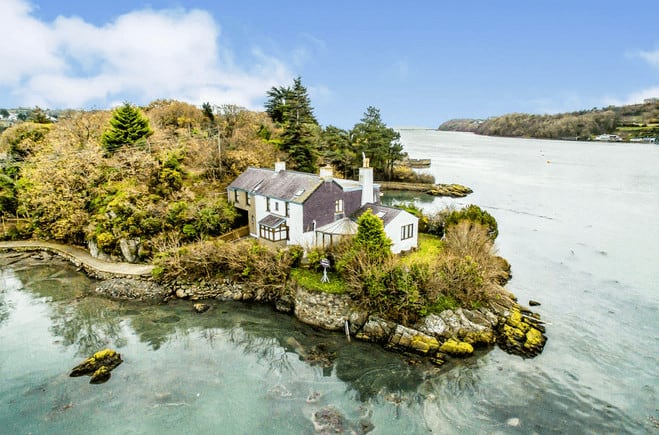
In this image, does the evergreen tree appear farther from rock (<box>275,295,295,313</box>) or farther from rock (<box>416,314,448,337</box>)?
rock (<box>275,295,295,313</box>)

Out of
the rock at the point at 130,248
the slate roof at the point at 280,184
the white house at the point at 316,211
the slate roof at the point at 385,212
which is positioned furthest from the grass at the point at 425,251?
the rock at the point at 130,248

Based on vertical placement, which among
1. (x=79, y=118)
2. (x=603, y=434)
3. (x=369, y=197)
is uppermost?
(x=79, y=118)

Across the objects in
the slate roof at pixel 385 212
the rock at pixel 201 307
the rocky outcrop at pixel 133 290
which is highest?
the slate roof at pixel 385 212

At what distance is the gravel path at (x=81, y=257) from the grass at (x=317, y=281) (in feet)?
39.6

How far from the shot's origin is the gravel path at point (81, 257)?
2977 cm

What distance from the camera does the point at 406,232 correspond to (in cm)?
2908

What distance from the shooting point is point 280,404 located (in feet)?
59.2

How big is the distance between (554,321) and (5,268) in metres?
43.4

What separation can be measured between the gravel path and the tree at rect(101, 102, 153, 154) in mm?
11518

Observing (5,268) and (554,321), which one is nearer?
(554,321)

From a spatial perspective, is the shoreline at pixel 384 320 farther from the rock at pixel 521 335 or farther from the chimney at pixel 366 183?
the chimney at pixel 366 183

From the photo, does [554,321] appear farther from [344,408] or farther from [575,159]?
[575,159]

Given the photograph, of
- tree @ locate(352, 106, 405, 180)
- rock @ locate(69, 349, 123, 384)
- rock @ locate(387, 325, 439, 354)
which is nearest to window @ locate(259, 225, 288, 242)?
rock @ locate(387, 325, 439, 354)

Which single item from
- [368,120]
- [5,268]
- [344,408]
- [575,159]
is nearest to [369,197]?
[344,408]
